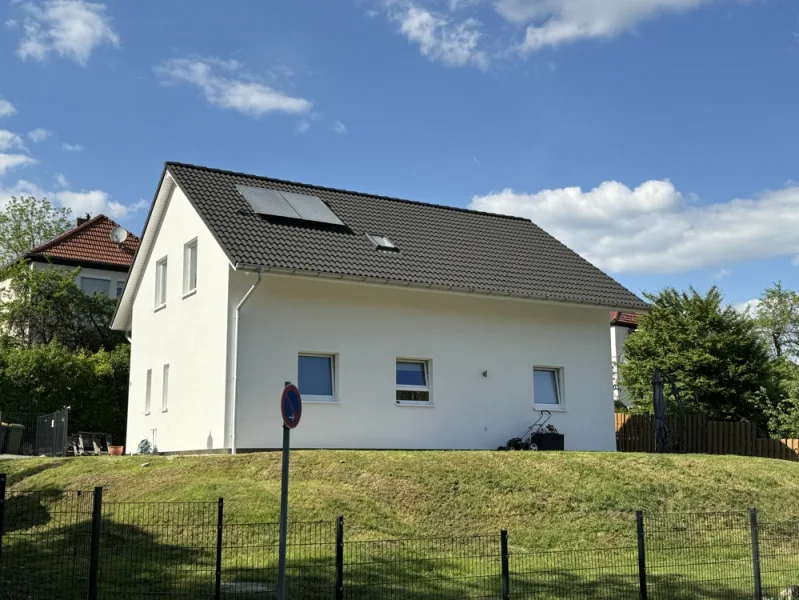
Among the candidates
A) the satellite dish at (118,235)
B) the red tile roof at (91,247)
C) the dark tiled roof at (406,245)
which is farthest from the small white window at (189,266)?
the satellite dish at (118,235)

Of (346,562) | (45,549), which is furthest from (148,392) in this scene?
(346,562)

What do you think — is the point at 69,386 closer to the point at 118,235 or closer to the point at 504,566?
the point at 118,235

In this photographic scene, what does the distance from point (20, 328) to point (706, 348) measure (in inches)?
1065

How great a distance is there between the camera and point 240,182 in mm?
21984

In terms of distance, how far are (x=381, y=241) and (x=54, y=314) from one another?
21.0m

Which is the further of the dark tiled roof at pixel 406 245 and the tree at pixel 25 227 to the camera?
the tree at pixel 25 227

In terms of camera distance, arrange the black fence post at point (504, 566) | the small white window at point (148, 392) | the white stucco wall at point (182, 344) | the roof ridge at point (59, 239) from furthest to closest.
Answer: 1. the roof ridge at point (59, 239)
2. the small white window at point (148, 392)
3. the white stucco wall at point (182, 344)
4. the black fence post at point (504, 566)

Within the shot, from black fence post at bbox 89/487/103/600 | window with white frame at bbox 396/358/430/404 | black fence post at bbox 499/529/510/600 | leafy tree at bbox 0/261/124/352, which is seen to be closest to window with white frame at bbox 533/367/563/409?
window with white frame at bbox 396/358/430/404

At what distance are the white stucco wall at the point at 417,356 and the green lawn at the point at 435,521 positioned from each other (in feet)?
9.47

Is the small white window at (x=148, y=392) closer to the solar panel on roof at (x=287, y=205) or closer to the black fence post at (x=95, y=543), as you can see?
the solar panel on roof at (x=287, y=205)

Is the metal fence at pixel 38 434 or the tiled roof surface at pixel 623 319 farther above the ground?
the tiled roof surface at pixel 623 319

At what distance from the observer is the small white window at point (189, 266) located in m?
20.8

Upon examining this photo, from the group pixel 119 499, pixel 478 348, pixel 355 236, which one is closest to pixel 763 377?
pixel 478 348

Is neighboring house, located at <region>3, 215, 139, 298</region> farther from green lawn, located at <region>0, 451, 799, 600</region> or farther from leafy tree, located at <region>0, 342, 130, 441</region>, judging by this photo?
green lawn, located at <region>0, 451, 799, 600</region>
